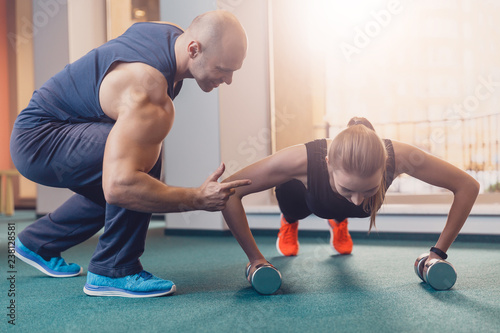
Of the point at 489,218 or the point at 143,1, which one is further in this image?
the point at 143,1

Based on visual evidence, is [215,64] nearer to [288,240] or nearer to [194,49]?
[194,49]

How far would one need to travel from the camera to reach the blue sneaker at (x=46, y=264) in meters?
1.58

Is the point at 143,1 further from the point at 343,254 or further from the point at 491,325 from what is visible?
the point at 491,325

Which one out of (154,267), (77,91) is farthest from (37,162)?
(154,267)

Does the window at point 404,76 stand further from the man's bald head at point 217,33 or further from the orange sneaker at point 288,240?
the man's bald head at point 217,33

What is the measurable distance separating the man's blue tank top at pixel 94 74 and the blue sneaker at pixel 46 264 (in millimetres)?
468

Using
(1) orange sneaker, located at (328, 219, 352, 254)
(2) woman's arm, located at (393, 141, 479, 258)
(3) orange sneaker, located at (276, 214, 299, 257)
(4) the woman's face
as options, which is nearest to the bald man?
(4) the woman's face

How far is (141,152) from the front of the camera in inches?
43.2

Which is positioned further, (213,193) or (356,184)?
(356,184)

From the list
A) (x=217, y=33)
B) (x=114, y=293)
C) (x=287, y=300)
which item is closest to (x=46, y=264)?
(x=114, y=293)

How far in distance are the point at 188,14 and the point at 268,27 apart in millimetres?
500

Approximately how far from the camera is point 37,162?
133 centimetres

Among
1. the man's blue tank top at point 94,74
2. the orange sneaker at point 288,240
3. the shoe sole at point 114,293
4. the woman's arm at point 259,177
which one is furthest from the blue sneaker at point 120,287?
the orange sneaker at point 288,240

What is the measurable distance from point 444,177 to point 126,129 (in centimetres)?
91
